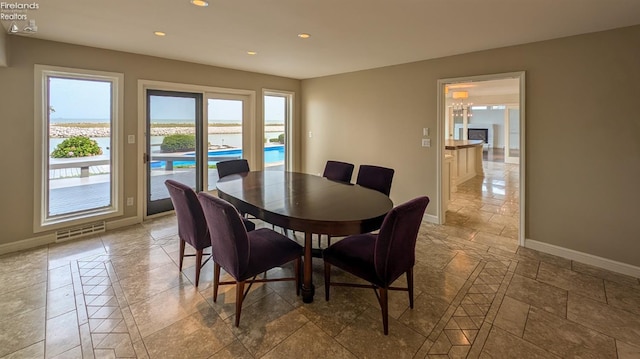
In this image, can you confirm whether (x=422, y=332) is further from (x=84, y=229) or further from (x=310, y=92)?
(x=310, y=92)

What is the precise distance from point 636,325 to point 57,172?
5.89m

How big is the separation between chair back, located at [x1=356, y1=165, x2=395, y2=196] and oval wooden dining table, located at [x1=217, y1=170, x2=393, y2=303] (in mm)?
335

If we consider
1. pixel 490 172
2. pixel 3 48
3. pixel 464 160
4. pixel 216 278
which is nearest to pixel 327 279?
pixel 216 278

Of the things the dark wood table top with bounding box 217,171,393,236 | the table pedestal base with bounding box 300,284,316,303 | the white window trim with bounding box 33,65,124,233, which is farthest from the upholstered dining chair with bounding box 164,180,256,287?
the white window trim with bounding box 33,65,124,233

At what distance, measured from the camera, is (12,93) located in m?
3.15

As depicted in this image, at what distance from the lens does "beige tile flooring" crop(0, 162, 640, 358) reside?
6.10 ft

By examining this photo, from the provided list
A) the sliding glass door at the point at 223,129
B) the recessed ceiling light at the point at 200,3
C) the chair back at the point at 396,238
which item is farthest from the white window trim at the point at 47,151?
the chair back at the point at 396,238

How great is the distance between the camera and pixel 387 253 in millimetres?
1904

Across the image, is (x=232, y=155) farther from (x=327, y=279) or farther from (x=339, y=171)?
(x=327, y=279)

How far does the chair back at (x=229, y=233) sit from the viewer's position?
191cm

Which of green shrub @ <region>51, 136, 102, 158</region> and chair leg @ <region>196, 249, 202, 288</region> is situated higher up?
green shrub @ <region>51, 136, 102, 158</region>

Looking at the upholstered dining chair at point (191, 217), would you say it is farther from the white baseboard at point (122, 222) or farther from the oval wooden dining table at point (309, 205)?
the white baseboard at point (122, 222)

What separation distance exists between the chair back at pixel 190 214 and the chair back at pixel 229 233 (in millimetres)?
375

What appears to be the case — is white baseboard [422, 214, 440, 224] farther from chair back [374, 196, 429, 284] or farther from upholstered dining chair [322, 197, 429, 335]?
chair back [374, 196, 429, 284]
